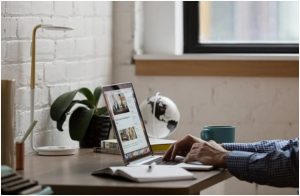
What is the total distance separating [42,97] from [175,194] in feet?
3.40

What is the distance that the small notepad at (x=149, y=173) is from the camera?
2.20m

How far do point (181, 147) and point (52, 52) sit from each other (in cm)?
71

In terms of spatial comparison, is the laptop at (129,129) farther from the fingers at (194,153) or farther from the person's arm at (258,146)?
the person's arm at (258,146)

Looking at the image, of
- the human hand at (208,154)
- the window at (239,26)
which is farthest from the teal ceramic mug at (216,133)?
the window at (239,26)

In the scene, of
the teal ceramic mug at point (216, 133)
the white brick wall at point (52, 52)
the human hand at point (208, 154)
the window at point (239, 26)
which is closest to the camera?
the human hand at point (208, 154)

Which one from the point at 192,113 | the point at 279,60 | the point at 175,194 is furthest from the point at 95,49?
the point at 175,194

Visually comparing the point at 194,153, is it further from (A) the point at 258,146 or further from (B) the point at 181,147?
(A) the point at 258,146

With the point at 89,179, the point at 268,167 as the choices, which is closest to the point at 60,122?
the point at 89,179

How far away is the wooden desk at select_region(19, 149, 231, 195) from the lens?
2119mm

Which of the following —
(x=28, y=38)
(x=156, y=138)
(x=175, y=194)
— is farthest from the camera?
(x=156, y=138)

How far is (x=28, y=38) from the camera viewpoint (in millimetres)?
2879

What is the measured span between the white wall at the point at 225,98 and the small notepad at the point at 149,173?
50.5 inches

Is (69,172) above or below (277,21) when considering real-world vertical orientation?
below

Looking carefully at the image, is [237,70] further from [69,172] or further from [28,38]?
[69,172]
